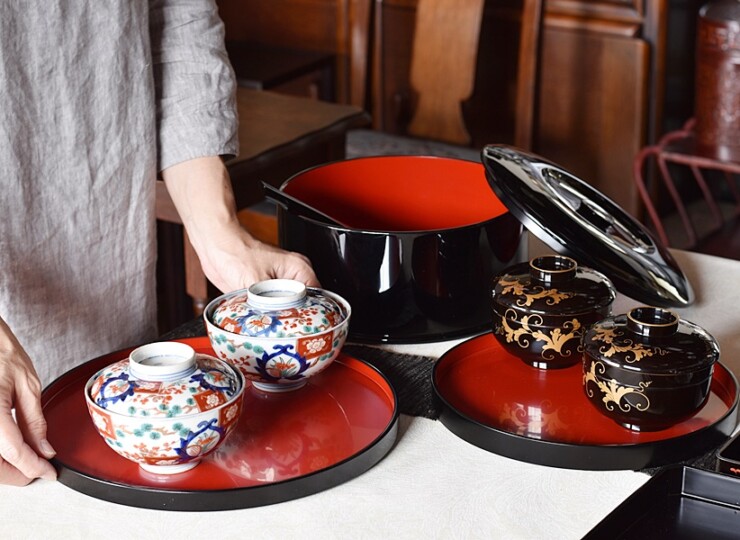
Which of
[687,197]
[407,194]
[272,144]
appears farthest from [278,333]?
[687,197]

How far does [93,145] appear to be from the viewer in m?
1.09

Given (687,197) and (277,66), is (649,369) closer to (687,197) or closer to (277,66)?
(277,66)

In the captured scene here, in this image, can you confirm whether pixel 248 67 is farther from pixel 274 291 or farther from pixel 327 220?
pixel 274 291

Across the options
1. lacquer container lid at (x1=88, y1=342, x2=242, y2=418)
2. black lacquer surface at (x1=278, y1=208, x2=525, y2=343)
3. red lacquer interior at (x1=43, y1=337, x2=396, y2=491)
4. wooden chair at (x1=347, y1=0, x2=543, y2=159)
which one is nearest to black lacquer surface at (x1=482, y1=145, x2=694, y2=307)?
black lacquer surface at (x1=278, y1=208, x2=525, y2=343)

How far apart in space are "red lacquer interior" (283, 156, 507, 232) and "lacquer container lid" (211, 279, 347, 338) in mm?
317

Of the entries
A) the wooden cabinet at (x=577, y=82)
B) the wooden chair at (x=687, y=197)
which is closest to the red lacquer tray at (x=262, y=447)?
the wooden chair at (x=687, y=197)

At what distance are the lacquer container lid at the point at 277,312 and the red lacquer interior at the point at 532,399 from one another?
0.41 ft

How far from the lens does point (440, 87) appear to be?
Result: 271 cm

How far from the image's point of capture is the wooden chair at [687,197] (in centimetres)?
242

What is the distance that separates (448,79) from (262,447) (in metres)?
2.01

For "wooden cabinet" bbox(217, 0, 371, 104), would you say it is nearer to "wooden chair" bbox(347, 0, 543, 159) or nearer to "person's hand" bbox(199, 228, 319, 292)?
"wooden chair" bbox(347, 0, 543, 159)

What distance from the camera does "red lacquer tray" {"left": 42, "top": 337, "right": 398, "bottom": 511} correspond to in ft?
2.42

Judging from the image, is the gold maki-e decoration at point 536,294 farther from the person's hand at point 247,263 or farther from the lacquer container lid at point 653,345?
the person's hand at point 247,263

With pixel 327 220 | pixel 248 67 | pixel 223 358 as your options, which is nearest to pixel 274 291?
pixel 223 358
